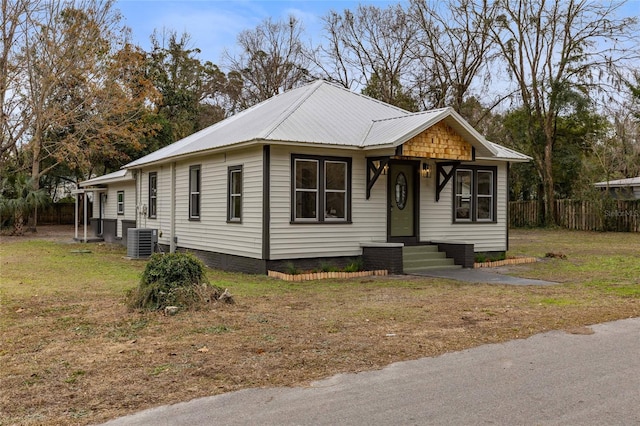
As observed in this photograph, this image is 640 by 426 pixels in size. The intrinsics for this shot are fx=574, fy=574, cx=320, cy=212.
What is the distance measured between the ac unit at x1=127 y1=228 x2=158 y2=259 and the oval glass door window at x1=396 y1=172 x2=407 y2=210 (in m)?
7.65

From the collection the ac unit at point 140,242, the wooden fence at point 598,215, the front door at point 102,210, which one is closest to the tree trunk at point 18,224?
the front door at point 102,210

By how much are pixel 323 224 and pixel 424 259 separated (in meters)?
2.83

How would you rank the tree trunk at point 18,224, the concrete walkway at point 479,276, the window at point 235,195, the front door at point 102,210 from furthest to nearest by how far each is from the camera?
1. the tree trunk at point 18,224
2. the front door at point 102,210
3. the window at point 235,195
4. the concrete walkway at point 479,276

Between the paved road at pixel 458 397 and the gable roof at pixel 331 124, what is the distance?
23.7 feet

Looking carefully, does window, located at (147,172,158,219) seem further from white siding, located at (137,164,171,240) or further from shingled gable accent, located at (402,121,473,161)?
shingled gable accent, located at (402,121,473,161)

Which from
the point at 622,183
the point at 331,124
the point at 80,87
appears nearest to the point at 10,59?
the point at 80,87

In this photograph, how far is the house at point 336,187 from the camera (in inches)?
486

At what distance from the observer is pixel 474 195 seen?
50.6 ft

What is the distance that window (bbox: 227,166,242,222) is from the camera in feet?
43.4

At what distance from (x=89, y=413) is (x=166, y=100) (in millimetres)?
33403

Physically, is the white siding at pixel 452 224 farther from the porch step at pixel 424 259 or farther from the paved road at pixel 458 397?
the paved road at pixel 458 397

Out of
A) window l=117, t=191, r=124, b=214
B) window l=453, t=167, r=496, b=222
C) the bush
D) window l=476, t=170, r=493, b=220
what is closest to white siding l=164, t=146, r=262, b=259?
the bush

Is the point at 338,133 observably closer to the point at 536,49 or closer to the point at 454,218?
the point at 454,218

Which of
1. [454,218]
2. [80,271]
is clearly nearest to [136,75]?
[80,271]
